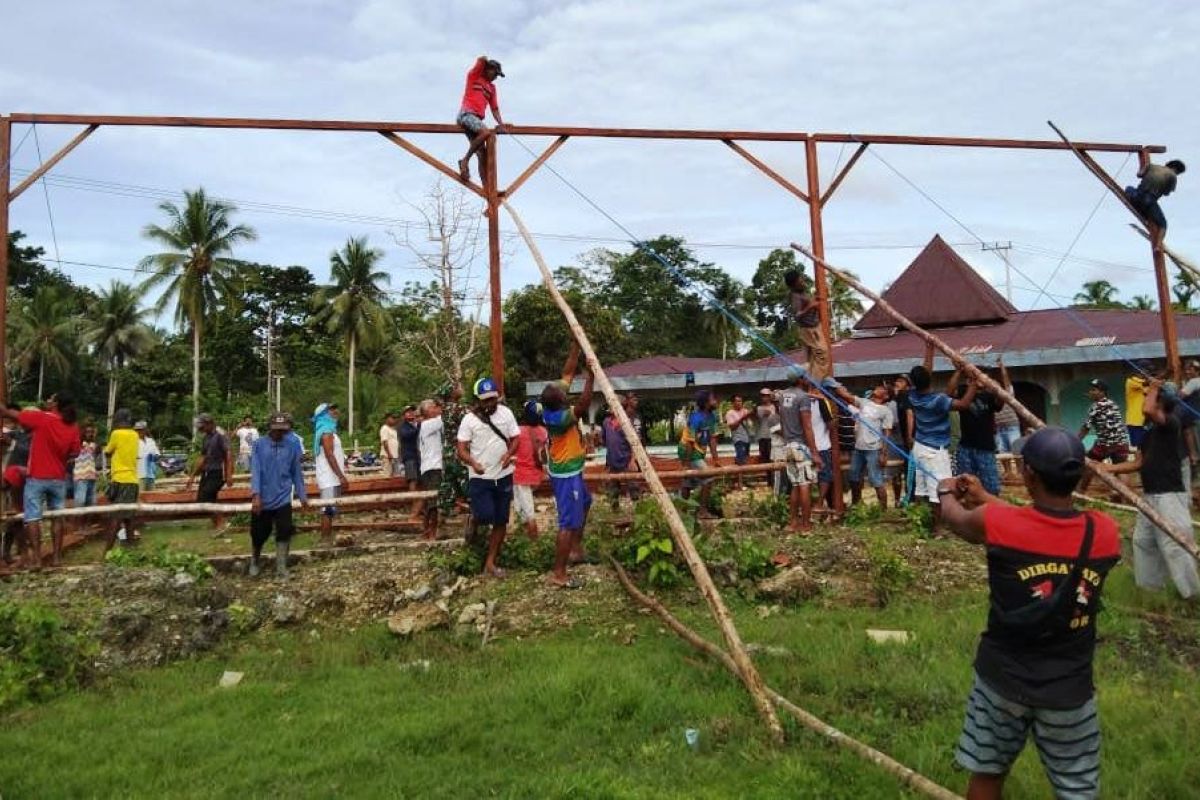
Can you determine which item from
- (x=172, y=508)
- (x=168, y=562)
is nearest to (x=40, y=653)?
(x=168, y=562)

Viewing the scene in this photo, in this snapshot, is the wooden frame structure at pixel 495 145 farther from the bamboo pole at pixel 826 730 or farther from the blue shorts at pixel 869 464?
the bamboo pole at pixel 826 730

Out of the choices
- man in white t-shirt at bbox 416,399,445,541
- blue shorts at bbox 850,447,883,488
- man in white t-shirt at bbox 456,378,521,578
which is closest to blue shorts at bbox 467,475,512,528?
man in white t-shirt at bbox 456,378,521,578

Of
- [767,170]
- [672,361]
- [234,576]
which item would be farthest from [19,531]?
[672,361]

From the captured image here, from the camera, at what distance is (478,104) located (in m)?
9.18

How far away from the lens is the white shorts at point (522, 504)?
366 inches

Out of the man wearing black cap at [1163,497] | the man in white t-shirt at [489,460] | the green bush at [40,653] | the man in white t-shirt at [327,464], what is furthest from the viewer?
the man in white t-shirt at [327,464]

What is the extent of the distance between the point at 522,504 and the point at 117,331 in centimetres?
4378

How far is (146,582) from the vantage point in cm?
747

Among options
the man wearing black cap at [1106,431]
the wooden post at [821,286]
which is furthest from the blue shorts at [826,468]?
the man wearing black cap at [1106,431]

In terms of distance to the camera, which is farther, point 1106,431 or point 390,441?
point 390,441

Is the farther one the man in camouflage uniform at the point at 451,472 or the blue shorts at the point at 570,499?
the man in camouflage uniform at the point at 451,472

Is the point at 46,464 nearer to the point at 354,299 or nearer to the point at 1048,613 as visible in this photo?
the point at 1048,613

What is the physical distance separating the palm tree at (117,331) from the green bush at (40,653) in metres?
43.8

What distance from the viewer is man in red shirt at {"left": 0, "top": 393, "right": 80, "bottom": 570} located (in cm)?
918
